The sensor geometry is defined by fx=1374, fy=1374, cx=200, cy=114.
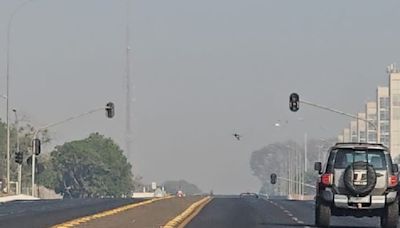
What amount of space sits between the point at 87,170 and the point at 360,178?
14988 cm

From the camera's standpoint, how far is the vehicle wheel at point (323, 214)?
40.1 m

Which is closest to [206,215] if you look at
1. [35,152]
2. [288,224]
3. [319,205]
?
[288,224]

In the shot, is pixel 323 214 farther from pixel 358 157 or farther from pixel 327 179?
pixel 358 157

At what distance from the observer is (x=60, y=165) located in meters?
187

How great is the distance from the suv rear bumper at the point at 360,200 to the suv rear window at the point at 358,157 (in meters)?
0.87

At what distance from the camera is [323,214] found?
1585 inches

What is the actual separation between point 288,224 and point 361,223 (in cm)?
400

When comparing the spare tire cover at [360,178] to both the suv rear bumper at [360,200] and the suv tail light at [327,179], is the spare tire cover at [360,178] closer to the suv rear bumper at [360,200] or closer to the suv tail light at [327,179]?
the suv rear bumper at [360,200]

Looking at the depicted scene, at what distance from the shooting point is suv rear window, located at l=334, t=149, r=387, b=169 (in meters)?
39.5

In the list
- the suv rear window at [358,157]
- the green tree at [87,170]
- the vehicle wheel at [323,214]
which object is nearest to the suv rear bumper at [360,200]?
the vehicle wheel at [323,214]

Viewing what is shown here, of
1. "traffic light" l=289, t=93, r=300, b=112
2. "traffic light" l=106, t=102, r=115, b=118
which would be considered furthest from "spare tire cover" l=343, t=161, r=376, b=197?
Answer: "traffic light" l=106, t=102, r=115, b=118

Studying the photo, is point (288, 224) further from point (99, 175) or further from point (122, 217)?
point (99, 175)

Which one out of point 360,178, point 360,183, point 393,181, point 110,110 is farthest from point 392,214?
point 110,110

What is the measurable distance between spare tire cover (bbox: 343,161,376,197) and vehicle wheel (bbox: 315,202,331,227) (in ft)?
3.90
